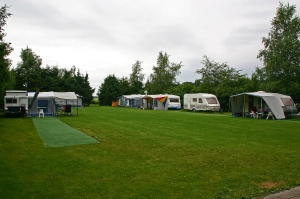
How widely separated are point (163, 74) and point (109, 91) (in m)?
11.4

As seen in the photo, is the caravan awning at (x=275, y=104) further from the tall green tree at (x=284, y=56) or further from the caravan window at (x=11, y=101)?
the caravan window at (x=11, y=101)

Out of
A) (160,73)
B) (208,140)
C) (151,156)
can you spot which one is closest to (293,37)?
(208,140)

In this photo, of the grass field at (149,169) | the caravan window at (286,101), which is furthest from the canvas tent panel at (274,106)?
the grass field at (149,169)

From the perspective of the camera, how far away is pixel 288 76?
77.7ft

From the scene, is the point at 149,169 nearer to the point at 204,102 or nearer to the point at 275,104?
the point at 275,104

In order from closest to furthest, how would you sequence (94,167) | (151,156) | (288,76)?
(94,167)
(151,156)
(288,76)

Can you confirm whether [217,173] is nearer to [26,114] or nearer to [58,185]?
[58,185]

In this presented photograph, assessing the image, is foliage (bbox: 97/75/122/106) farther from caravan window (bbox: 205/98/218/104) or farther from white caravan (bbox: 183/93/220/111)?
caravan window (bbox: 205/98/218/104)

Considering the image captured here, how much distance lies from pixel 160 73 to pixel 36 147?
4478 cm

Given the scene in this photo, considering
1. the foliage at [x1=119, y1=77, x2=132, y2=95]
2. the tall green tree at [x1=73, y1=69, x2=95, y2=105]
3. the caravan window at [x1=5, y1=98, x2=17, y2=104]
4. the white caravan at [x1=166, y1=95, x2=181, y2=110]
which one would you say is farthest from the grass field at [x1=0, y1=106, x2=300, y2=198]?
the foliage at [x1=119, y1=77, x2=132, y2=95]

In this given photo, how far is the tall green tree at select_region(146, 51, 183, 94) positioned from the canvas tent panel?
3237 centimetres

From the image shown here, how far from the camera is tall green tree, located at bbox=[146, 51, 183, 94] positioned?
51.1m

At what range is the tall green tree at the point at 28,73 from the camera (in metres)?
37.7

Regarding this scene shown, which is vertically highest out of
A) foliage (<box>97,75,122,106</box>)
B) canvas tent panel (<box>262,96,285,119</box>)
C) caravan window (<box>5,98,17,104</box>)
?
foliage (<box>97,75,122,106</box>)
